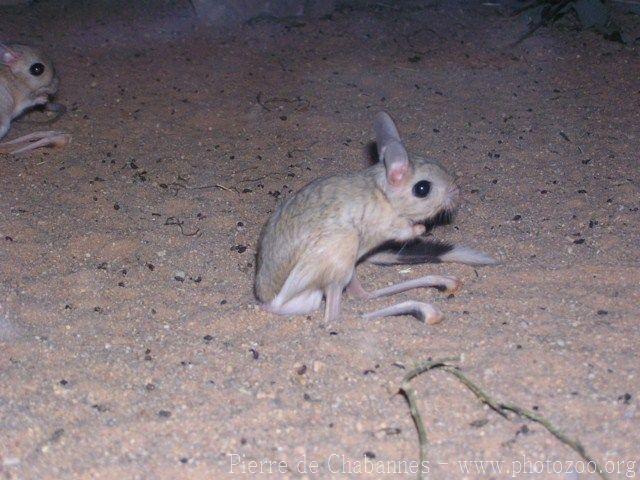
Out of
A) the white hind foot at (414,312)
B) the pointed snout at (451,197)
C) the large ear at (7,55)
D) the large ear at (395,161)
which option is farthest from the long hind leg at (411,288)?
the large ear at (7,55)

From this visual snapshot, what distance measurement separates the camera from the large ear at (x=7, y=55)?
5.82m

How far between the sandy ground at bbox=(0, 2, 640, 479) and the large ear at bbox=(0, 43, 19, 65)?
563mm

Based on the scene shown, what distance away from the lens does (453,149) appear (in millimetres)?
5254

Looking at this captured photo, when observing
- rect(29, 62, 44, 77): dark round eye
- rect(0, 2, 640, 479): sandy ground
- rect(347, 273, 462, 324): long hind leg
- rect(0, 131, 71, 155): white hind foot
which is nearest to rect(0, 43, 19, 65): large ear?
rect(29, 62, 44, 77): dark round eye

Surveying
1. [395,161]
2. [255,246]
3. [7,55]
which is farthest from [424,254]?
[7,55]

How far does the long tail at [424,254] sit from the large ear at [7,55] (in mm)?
3703

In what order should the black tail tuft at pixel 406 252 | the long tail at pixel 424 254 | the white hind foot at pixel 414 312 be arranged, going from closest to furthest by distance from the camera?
the white hind foot at pixel 414 312
the long tail at pixel 424 254
the black tail tuft at pixel 406 252

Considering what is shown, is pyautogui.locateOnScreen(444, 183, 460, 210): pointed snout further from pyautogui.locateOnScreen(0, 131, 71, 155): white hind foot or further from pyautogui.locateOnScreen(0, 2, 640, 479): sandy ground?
pyautogui.locateOnScreen(0, 131, 71, 155): white hind foot

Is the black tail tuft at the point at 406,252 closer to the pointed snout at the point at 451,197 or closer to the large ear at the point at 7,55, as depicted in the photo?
the pointed snout at the point at 451,197

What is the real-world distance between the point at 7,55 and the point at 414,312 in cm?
427

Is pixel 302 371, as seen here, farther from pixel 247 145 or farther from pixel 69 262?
pixel 247 145

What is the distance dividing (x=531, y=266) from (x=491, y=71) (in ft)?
10.3

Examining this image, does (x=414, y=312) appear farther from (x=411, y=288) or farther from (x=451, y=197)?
(x=451, y=197)

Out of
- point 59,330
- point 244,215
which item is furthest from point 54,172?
point 59,330
